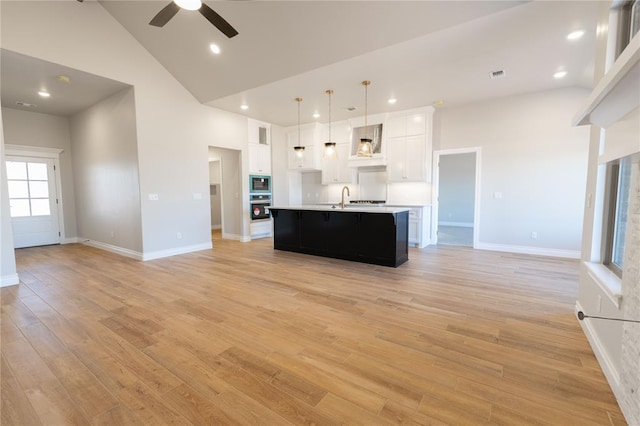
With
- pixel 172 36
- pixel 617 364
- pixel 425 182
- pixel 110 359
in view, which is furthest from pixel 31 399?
pixel 425 182

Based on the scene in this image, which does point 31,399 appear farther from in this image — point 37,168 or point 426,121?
point 37,168

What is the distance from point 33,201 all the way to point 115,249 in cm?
268

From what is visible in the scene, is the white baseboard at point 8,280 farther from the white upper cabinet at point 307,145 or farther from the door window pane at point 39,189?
the white upper cabinet at point 307,145

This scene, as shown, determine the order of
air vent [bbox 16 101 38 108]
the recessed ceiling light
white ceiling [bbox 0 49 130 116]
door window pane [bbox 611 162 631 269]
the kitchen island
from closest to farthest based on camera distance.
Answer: door window pane [bbox 611 162 631 269], the recessed ceiling light, white ceiling [bbox 0 49 130 116], the kitchen island, air vent [bbox 16 101 38 108]

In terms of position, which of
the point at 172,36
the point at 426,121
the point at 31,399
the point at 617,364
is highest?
the point at 172,36

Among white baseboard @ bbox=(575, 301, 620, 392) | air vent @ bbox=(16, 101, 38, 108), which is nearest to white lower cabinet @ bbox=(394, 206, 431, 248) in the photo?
white baseboard @ bbox=(575, 301, 620, 392)

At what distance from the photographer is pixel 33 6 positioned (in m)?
3.78

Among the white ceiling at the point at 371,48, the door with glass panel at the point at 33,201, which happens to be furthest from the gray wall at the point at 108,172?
the white ceiling at the point at 371,48

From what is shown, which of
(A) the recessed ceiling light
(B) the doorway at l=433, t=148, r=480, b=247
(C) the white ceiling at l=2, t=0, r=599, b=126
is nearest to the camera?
(C) the white ceiling at l=2, t=0, r=599, b=126

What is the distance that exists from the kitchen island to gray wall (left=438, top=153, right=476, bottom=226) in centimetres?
572

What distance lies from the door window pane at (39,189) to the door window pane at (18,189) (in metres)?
0.08

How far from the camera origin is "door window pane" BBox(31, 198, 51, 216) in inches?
249

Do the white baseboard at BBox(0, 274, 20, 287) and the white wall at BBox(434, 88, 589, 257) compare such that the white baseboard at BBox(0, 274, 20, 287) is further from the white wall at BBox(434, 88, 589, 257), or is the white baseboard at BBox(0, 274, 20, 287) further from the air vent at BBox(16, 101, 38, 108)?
the white wall at BBox(434, 88, 589, 257)

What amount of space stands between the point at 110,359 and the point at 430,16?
4361 millimetres
